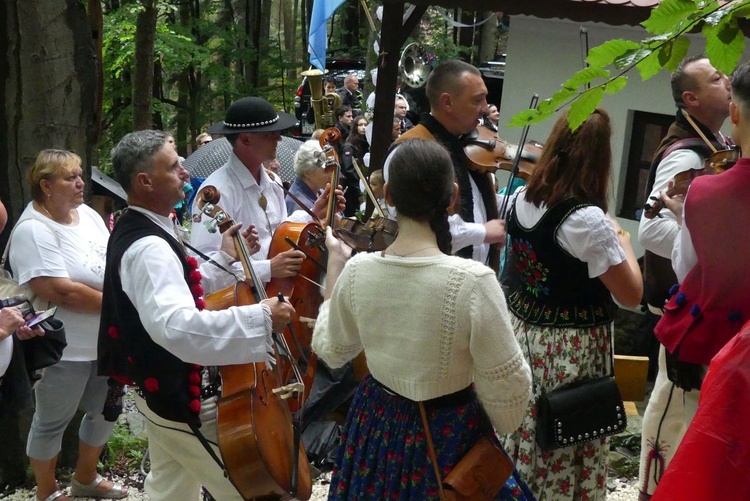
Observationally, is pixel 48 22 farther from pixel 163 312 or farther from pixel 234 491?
pixel 234 491

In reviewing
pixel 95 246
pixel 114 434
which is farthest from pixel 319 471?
pixel 95 246

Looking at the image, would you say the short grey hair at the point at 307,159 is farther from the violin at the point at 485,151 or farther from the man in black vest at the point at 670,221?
the man in black vest at the point at 670,221

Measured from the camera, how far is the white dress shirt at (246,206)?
161 inches

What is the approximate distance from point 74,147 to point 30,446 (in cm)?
151

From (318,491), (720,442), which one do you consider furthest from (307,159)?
(720,442)

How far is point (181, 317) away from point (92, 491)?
77.1 inches

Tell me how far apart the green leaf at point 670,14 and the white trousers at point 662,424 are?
2.36m

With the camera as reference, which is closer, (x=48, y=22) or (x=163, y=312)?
(x=163, y=312)

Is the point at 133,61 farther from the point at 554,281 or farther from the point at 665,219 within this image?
the point at 554,281

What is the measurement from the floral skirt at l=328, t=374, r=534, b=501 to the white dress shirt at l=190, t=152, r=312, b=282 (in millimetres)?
1395

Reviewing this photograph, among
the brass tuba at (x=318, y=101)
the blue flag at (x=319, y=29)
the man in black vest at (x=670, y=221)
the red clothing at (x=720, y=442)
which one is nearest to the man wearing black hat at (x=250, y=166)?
the man in black vest at (x=670, y=221)

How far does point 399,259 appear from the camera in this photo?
2660 mm

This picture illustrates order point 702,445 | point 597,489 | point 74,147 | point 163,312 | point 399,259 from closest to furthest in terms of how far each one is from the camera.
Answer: point 702,445
point 399,259
point 163,312
point 597,489
point 74,147

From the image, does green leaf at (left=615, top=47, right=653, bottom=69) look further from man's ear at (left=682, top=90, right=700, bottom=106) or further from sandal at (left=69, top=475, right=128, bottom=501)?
sandal at (left=69, top=475, right=128, bottom=501)
